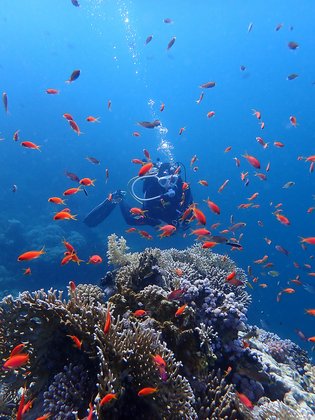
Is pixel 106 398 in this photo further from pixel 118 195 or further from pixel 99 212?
pixel 99 212

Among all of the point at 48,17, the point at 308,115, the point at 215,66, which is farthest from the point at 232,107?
the point at 48,17

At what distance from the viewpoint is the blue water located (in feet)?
93.4

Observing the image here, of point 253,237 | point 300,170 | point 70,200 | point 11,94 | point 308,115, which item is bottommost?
point 70,200

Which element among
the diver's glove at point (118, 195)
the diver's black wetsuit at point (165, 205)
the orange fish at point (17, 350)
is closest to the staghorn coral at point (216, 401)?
the orange fish at point (17, 350)

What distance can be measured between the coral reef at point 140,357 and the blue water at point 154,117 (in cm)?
1006

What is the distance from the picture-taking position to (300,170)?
79562mm

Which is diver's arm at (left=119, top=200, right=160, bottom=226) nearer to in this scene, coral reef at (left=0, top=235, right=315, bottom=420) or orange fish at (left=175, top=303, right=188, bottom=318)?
coral reef at (left=0, top=235, right=315, bottom=420)

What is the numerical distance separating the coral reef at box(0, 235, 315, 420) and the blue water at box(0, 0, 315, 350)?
1006cm

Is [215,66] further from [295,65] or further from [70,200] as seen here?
[70,200]

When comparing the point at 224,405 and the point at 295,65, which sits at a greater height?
the point at 295,65

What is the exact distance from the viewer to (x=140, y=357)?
2994 millimetres

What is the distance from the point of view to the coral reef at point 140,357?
290 centimetres

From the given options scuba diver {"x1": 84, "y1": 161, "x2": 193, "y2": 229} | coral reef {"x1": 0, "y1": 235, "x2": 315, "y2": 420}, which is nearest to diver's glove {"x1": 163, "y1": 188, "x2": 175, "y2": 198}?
scuba diver {"x1": 84, "y1": 161, "x2": 193, "y2": 229}

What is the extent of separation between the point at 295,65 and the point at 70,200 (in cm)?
10107
